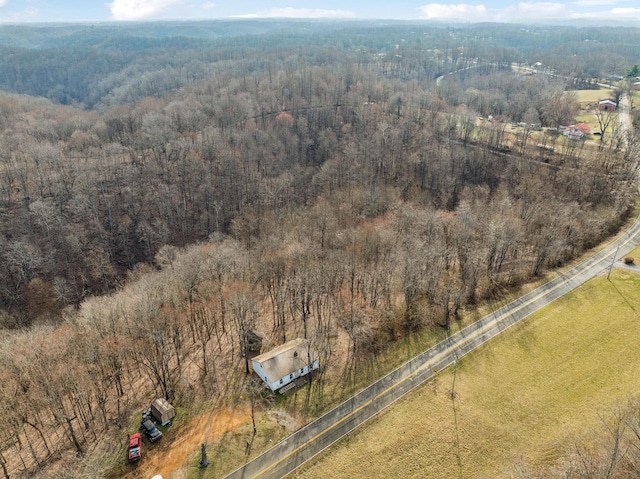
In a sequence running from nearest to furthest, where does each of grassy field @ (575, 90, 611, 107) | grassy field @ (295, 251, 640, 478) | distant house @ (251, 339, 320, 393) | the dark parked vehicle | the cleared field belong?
grassy field @ (295, 251, 640, 478), the dark parked vehicle, distant house @ (251, 339, 320, 393), grassy field @ (575, 90, 611, 107), the cleared field

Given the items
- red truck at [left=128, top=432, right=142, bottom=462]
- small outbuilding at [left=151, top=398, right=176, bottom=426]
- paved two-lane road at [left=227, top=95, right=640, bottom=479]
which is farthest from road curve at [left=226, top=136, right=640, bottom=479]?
small outbuilding at [left=151, top=398, right=176, bottom=426]

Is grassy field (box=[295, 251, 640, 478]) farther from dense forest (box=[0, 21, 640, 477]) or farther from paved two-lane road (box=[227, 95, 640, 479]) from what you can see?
dense forest (box=[0, 21, 640, 477])

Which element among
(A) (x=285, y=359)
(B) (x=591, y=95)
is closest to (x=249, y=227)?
(A) (x=285, y=359)

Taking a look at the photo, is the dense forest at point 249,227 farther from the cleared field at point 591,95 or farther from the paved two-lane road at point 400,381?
the cleared field at point 591,95

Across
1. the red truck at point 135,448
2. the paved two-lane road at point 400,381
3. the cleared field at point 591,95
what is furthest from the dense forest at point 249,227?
the cleared field at point 591,95

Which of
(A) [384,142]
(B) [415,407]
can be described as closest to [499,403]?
(B) [415,407]

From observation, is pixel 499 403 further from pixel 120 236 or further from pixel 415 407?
pixel 120 236

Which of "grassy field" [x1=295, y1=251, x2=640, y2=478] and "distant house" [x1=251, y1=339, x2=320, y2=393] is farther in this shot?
"distant house" [x1=251, y1=339, x2=320, y2=393]

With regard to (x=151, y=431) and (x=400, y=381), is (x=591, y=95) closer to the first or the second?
(x=400, y=381)
